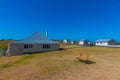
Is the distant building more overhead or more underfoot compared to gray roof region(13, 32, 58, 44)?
more underfoot

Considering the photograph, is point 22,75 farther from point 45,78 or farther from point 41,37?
point 41,37

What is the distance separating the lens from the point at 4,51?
36781mm

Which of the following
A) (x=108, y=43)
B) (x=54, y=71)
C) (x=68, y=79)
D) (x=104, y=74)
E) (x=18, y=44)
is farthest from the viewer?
(x=108, y=43)

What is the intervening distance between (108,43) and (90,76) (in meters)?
67.3

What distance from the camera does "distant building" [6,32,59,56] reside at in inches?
1369

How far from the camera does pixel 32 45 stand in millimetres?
36719

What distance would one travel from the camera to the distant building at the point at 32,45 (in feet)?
114

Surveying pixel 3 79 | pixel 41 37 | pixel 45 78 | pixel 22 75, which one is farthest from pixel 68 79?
pixel 41 37

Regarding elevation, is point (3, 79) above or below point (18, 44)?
below

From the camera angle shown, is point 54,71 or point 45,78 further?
point 54,71

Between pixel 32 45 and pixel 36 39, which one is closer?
pixel 32 45

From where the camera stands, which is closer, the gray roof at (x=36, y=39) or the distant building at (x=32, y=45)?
the distant building at (x=32, y=45)

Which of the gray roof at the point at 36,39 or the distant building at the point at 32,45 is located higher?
the gray roof at the point at 36,39

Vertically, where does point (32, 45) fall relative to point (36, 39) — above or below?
below
